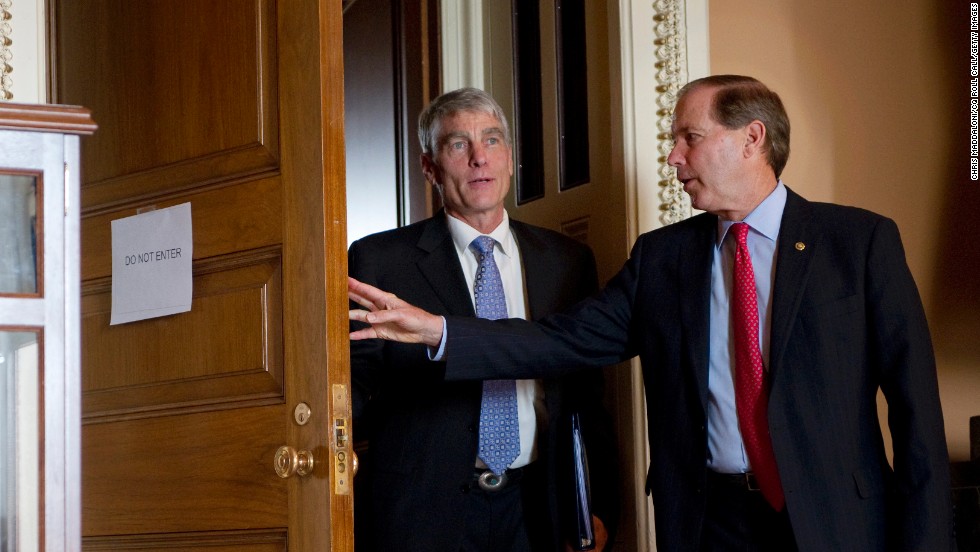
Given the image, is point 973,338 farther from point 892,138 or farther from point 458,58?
point 458,58

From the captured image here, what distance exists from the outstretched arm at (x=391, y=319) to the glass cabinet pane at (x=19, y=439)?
858mm

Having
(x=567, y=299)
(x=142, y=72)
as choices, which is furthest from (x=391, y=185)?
(x=142, y=72)

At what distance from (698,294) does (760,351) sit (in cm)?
20

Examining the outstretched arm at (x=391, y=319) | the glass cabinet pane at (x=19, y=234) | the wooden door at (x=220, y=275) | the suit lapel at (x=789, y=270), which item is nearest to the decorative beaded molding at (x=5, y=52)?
the wooden door at (x=220, y=275)

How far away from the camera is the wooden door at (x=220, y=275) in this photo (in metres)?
2.16

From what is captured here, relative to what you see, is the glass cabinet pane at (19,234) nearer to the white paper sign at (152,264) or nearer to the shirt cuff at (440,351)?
the white paper sign at (152,264)

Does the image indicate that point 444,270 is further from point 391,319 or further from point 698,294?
point 698,294

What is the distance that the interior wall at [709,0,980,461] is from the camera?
3463 millimetres

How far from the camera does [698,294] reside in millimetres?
2559

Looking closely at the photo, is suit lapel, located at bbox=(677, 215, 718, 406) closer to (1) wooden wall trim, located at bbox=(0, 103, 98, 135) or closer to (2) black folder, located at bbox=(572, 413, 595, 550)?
(2) black folder, located at bbox=(572, 413, 595, 550)

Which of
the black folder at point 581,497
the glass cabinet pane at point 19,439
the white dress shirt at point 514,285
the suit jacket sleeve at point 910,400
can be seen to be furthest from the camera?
the white dress shirt at point 514,285

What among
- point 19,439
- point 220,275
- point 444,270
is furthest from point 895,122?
point 19,439

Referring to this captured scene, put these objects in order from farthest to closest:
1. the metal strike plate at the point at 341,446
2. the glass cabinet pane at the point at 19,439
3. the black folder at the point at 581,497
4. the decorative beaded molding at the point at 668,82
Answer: the decorative beaded molding at the point at 668,82, the black folder at the point at 581,497, the metal strike plate at the point at 341,446, the glass cabinet pane at the point at 19,439

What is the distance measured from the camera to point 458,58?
438cm
